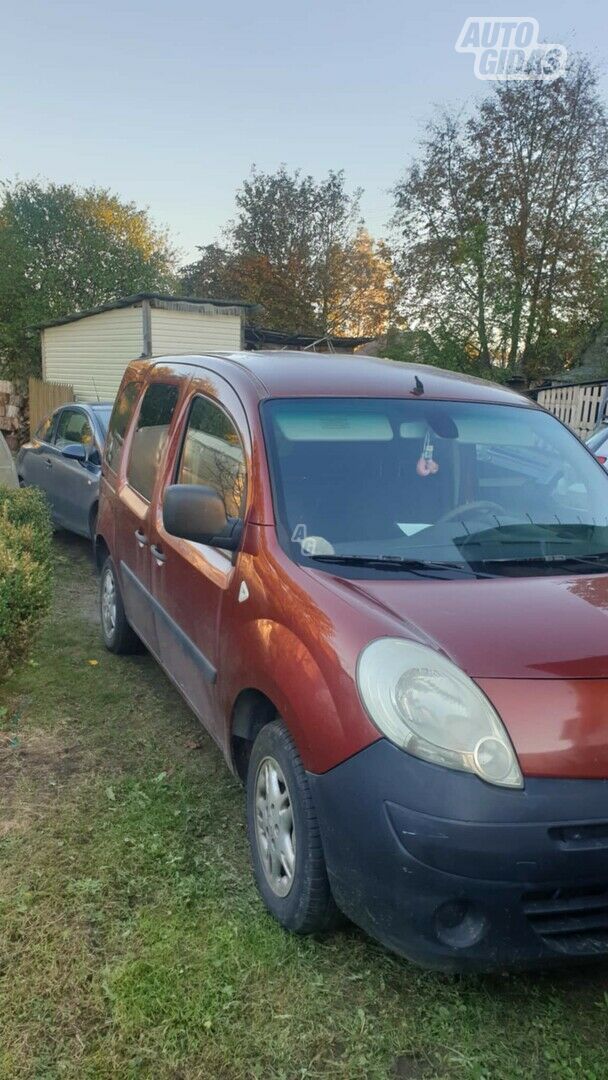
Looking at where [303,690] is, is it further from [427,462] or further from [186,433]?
[186,433]

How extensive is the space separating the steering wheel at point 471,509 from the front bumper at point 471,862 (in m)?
1.11

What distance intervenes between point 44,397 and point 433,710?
18.4 meters

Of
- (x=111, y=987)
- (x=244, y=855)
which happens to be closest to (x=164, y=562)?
(x=244, y=855)

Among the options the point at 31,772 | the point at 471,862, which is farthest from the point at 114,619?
the point at 471,862

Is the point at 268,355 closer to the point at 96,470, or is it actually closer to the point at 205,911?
the point at 205,911

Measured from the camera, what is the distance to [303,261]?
35.6 meters

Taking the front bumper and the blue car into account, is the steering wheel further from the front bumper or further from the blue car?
the blue car

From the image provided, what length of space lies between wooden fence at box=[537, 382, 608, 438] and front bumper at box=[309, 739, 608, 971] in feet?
37.9

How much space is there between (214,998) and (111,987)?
0.31 metres

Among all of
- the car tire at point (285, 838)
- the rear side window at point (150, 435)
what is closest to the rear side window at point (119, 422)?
the rear side window at point (150, 435)

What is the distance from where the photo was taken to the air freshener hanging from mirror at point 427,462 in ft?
10.2

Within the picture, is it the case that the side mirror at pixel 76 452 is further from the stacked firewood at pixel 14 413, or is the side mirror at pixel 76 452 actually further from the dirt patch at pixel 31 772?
the stacked firewood at pixel 14 413

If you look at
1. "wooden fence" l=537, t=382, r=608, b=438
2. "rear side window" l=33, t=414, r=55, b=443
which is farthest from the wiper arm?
"wooden fence" l=537, t=382, r=608, b=438

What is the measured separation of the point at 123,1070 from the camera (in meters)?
2.06
